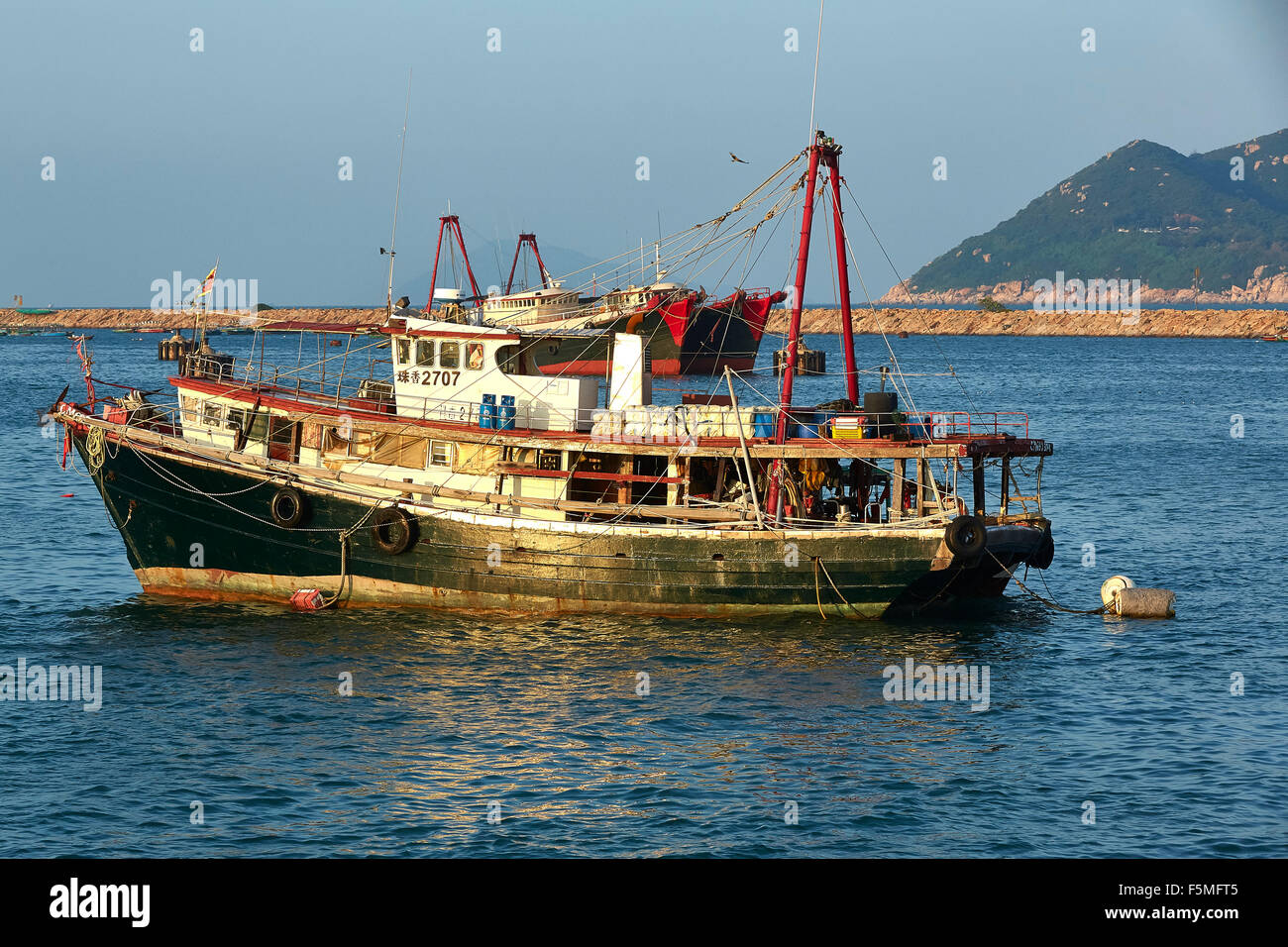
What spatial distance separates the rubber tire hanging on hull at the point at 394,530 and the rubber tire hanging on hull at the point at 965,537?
1148 centimetres

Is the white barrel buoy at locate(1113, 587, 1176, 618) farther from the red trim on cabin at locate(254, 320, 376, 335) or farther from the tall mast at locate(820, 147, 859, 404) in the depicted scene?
the red trim on cabin at locate(254, 320, 376, 335)

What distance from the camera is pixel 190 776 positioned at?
19938 millimetres

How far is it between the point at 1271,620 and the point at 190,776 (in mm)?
24363

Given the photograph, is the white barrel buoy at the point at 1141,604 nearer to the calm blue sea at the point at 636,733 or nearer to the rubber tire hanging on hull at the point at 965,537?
the calm blue sea at the point at 636,733

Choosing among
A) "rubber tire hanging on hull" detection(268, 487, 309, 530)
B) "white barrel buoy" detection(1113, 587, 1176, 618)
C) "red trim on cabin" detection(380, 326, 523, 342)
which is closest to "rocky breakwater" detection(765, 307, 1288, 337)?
"white barrel buoy" detection(1113, 587, 1176, 618)

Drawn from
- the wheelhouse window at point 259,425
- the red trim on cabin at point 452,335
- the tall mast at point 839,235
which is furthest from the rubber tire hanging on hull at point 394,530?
the tall mast at point 839,235

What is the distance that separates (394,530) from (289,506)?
97.9 inches

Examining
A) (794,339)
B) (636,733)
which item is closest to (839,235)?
(794,339)

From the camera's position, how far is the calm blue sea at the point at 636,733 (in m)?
18.1

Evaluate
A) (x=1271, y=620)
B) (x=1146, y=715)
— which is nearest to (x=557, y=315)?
(x=1271, y=620)

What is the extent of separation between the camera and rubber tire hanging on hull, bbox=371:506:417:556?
1102 inches

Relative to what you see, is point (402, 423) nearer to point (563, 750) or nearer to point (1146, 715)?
point (563, 750)

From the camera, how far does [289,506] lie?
93.5 feet
